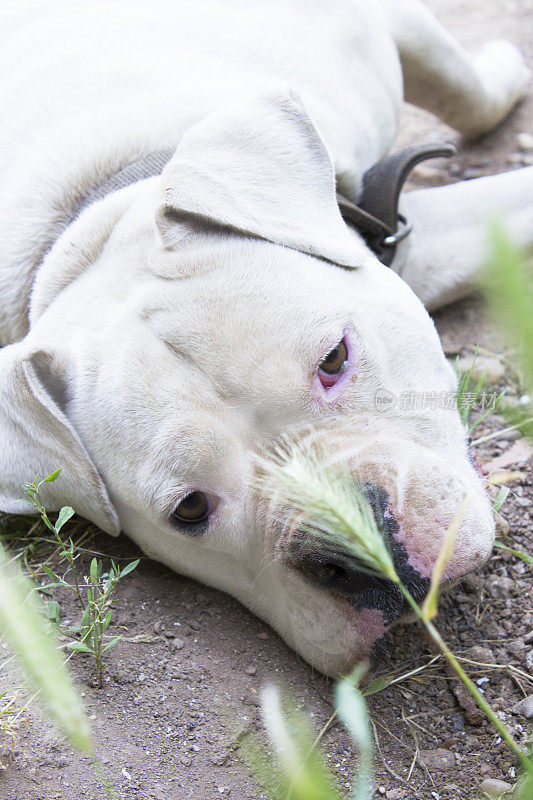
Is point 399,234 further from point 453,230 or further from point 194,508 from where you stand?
point 194,508

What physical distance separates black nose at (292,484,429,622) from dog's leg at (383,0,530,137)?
2872 millimetres

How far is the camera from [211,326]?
6.94 ft

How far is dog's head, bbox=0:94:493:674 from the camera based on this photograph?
198 cm

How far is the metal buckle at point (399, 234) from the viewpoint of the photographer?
2975mm

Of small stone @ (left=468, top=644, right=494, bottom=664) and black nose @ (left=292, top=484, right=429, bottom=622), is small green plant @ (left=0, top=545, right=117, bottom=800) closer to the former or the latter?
black nose @ (left=292, top=484, right=429, bottom=622)

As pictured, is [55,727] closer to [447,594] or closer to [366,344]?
[447,594]

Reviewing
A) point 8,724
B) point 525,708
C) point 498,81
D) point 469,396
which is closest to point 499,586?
point 525,708

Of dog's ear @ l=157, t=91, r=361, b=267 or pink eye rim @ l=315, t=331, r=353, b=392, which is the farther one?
dog's ear @ l=157, t=91, r=361, b=267

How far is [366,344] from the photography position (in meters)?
2.19

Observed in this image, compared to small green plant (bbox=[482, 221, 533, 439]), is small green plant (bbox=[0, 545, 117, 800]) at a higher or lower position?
lower

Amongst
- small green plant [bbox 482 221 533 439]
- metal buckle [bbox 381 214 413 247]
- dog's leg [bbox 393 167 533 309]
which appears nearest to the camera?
small green plant [bbox 482 221 533 439]

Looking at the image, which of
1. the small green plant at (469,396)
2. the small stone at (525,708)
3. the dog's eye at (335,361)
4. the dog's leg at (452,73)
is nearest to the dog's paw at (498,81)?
the dog's leg at (452,73)

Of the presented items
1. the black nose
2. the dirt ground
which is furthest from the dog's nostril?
the dirt ground

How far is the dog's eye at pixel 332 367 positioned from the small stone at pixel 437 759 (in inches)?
34.8
